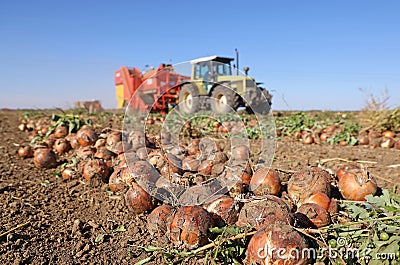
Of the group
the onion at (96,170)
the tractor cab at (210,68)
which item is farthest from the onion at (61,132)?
the tractor cab at (210,68)

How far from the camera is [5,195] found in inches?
143

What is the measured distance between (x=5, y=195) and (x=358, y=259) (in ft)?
11.6

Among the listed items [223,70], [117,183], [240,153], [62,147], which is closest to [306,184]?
[240,153]

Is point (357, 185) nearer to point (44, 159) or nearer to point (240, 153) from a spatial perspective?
point (240, 153)

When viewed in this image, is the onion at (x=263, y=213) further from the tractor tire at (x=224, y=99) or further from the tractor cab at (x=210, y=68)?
the tractor cab at (x=210, y=68)

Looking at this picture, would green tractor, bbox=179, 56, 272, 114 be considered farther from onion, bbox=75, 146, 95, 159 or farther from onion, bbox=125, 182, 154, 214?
onion, bbox=125, 182, 154, 214

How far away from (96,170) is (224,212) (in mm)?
1951

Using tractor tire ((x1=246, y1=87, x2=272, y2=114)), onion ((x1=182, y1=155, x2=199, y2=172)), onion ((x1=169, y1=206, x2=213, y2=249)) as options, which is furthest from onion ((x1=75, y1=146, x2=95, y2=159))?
tractor tire ((x1=246, y1=87, x2=272, y2=114))

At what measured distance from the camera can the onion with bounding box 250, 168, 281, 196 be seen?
9.12 feet

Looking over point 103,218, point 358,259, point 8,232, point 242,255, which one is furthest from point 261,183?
point 8,232

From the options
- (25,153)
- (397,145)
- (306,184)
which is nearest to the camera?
(306,184)

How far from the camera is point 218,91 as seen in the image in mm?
12039

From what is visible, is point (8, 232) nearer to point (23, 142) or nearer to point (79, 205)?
point (79, 205)

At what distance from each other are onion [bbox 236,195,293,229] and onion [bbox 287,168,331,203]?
20.8 inches
